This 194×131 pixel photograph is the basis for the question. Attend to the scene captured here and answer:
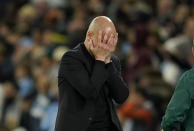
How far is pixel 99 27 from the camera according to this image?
21.4ft

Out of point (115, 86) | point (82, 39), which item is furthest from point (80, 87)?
point (82, 39)

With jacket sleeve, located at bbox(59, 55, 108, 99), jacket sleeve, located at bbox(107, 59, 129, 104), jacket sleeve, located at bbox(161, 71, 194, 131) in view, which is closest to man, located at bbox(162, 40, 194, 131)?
jacket sleeve, located at bbox(161, 71, 194, 131)

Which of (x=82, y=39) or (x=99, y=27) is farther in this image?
(x=82, y=39)

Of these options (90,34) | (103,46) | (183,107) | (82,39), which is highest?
(82,39)

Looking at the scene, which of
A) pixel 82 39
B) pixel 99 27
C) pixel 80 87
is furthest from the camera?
pixel 82 39

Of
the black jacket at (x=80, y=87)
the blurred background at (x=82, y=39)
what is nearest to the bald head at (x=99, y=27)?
the black jacket at (x=80, y=87)

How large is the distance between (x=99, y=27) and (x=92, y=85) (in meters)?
0.53

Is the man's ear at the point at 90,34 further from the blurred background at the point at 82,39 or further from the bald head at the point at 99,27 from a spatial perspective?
the blurred background at the point at 82,39

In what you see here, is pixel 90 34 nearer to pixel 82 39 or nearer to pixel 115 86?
pixel 115 86

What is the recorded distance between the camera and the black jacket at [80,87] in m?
6.41

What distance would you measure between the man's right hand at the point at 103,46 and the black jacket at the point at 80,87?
70mm

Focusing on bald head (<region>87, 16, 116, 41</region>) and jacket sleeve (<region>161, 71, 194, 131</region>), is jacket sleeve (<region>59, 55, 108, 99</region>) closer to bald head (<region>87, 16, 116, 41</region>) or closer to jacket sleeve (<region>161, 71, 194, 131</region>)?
bald head (<region>87, 16, 116, 41</region>)

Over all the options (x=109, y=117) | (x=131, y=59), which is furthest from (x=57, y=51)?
(x=109, y=117)

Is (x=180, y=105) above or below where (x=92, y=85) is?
below
